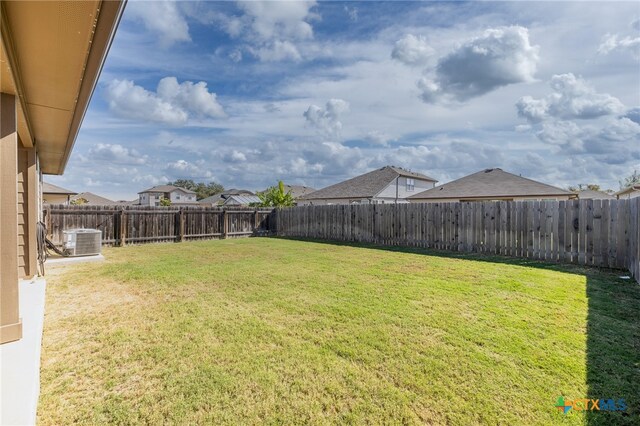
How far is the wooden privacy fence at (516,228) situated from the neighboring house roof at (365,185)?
497 inches

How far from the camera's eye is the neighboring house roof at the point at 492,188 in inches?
697

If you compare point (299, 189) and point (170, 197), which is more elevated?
point (299, 189)

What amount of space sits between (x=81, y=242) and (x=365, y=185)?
21.9 metres

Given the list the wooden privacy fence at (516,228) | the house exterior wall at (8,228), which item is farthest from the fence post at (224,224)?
the house exterior wall at (8,228)

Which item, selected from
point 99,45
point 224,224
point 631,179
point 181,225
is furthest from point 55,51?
point 631,179

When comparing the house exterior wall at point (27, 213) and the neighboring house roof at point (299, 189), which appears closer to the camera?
the house exterior wall at point (27, 213)

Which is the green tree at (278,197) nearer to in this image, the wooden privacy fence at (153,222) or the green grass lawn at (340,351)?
the wooden privacy fence at (153,222)

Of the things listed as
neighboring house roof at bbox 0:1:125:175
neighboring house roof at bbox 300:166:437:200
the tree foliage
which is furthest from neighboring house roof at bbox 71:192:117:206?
neighboring house roof at bbox 0:1:125:175

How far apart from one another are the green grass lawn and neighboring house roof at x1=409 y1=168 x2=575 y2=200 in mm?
13861

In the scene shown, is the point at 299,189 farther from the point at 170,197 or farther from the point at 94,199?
the point at 94,199

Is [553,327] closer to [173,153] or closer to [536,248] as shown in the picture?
[536,248]

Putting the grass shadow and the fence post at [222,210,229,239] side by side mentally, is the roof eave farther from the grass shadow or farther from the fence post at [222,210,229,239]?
the fence post at [222,210,229,239]

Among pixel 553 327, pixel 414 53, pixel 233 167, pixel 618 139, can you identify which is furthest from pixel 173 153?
pixel 618 139

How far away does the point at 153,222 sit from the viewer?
528 inches
